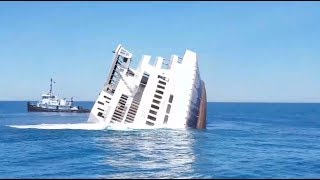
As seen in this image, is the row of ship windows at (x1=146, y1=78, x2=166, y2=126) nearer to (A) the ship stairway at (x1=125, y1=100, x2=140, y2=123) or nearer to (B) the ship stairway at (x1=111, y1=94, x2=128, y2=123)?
(A) the ship stairway at (x1=125, y1=100, x2=140, y2=123)

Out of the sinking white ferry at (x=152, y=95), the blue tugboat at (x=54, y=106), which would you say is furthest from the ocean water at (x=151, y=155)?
the blue tugboat at (x=54, y=106)

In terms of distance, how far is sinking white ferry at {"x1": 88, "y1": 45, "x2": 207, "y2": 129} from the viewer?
58812 millimetres

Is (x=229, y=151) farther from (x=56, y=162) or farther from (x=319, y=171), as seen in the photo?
(x=56, y=162)

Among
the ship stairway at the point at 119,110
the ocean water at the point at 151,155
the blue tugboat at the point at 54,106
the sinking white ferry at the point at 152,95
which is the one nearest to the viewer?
the ocean water at the point at 151,155

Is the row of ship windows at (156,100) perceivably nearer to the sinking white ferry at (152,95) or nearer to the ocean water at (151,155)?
the sinking white ferry at (152,95)

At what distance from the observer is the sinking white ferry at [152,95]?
2315 inches

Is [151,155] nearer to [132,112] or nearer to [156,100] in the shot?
[156,100]

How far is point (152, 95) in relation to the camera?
2328 inches

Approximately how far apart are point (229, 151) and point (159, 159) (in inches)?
376

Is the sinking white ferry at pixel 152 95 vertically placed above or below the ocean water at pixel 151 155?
above

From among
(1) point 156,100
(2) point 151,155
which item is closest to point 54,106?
(1) point 156,100

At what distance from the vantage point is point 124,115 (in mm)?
61000

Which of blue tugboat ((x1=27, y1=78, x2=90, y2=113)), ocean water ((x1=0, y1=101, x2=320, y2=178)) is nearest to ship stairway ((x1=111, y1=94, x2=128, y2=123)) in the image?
ocean water ((x1=0, y1=101, x2=320, y2=178))

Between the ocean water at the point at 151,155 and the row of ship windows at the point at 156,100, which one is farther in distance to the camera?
the row of ship windows at the point at 156,100
